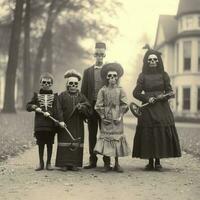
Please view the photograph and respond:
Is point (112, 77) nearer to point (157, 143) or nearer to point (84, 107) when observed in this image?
point (84, 107)

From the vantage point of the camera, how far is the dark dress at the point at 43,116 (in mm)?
9438

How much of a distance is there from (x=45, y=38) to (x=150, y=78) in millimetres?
29032

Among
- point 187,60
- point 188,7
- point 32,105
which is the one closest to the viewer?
point 32,105

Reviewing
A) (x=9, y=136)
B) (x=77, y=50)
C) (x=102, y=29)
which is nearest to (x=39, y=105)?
(x=9, y=136)

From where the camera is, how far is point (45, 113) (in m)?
9.33

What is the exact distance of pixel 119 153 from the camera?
942 centimetres

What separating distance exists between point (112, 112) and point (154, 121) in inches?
34.5

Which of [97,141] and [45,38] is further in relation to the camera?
[45,38]

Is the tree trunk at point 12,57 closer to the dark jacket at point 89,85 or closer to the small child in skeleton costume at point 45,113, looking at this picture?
the dark jacket at point 89,85

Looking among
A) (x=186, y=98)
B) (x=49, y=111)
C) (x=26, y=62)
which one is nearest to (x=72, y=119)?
(x=49, y=111)

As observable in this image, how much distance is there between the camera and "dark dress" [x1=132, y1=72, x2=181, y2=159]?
9867 mm

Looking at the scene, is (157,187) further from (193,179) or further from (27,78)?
(27,78)

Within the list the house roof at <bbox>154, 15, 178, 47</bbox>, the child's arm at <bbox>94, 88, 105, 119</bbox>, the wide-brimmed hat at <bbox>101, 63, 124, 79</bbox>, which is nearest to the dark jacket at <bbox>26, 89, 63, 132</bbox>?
the child's arm at <bbox>94, 88, 105, 119</bbox>

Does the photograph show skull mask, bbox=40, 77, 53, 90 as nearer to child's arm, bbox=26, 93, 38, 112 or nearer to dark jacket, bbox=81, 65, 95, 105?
child's arm, bbox=26, 93, 38, 112
